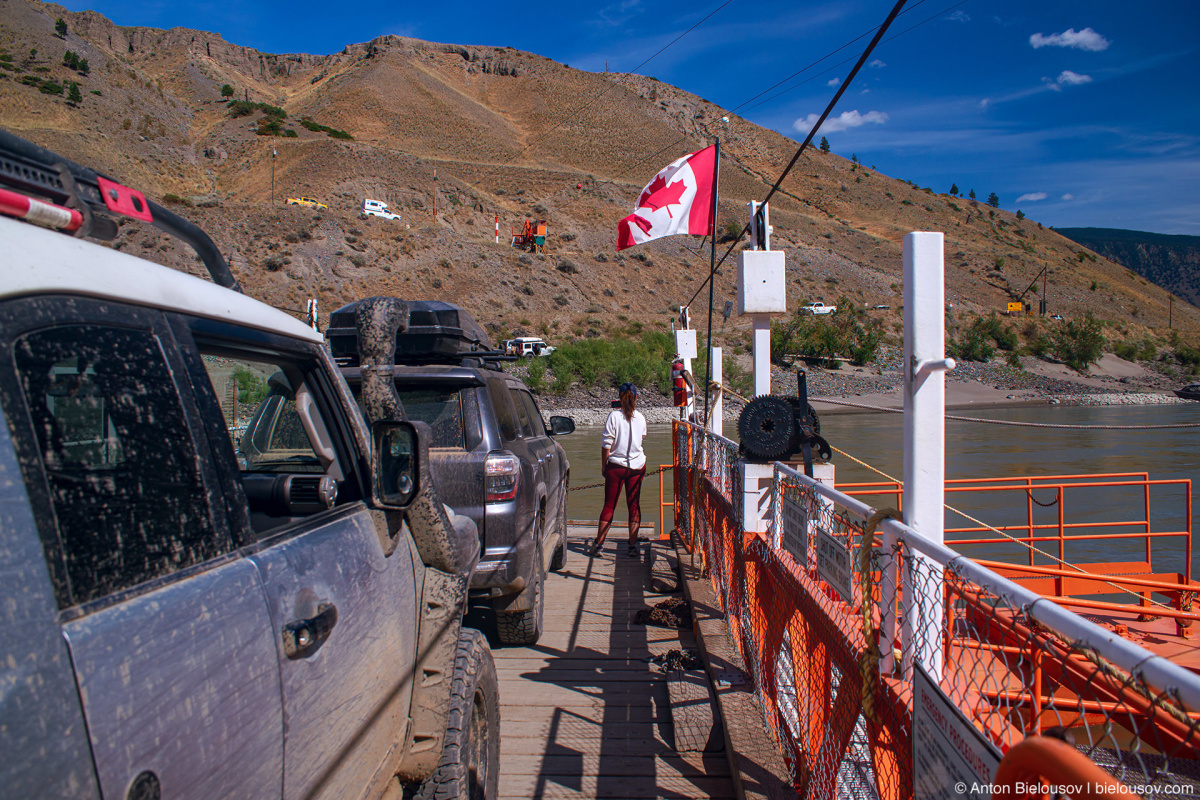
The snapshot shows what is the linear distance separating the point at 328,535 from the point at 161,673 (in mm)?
772

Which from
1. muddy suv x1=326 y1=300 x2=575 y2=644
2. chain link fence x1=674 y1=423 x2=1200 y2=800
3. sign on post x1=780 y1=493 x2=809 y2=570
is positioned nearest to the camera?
chain link fence x1=674 y1=423 x2=1200 y2=800

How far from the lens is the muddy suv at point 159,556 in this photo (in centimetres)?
98

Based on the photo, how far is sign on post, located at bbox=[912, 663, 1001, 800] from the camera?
4.76 feet

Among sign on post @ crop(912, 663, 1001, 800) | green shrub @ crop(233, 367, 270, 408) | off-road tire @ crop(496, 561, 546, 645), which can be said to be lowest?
off-road tire @ crop(496, 561, 546, 645)

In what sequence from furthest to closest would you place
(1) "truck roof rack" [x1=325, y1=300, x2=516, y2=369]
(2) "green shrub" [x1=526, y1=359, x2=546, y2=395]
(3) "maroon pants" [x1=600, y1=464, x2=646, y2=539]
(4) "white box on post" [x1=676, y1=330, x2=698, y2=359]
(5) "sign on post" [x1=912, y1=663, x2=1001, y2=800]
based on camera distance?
(2) "green shrub" [x1=526, y1=359, x2=546, y2=395] < (4) "white box on post" [x1=676, y1=330, x2=698, y2=359] < (3) "maroon pants" [x1=600, y1=464, x2=646, y2=539] < (1) "truck roof rack" [x1=325, y1=300, x2=516, y2=369] < (5) "sign on post" [x1=912, y1=663, x2=1001, y2=800]

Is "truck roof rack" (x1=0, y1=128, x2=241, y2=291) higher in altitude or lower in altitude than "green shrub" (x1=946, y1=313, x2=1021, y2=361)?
lower

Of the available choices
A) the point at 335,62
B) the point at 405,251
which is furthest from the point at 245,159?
the point at 335,62

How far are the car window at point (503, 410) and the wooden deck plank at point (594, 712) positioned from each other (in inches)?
64.4

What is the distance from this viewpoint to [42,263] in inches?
44.6

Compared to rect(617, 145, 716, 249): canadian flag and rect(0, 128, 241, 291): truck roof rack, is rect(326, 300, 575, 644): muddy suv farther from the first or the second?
rect(617, 145, 716, 249): canadian flag

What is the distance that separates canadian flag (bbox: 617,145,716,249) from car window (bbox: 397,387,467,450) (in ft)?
13.2

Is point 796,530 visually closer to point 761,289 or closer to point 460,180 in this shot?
point 761,289

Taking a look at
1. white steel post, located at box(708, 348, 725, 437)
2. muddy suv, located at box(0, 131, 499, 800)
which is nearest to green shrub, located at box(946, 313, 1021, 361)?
white steel post, located at box(708, 348, 725, 437)

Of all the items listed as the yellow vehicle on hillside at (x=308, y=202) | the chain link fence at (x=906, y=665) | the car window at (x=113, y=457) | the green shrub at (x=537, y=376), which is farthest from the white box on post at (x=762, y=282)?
the yellow vehicle on hillside at (x=308, y=202)
